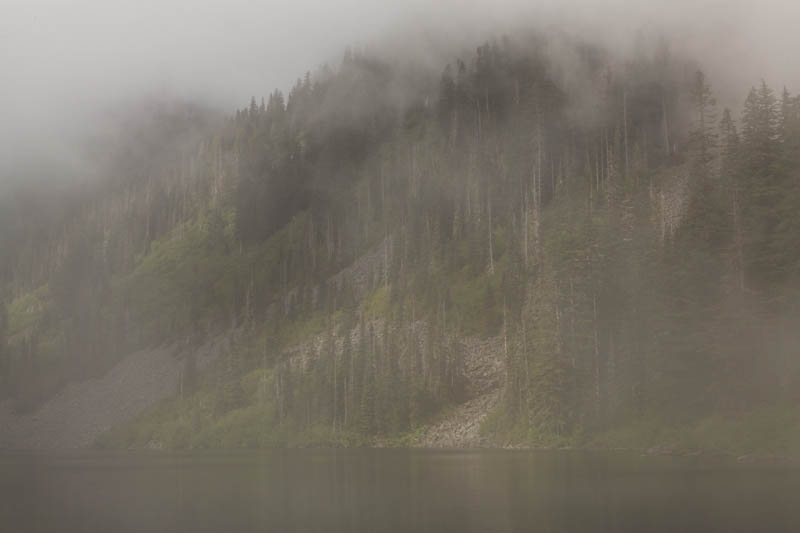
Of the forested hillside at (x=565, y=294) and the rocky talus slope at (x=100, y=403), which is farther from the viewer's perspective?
the rocky talus slope at (x=100, y=403)

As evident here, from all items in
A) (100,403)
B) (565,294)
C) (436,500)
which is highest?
(565,294)

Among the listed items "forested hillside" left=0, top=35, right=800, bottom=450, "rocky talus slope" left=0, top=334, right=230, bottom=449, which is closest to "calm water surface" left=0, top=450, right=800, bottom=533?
"forested hillside" left=0, top=35, right=800, bottom=450

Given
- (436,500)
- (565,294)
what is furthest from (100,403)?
(436,500)

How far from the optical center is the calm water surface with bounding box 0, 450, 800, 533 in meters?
30.2

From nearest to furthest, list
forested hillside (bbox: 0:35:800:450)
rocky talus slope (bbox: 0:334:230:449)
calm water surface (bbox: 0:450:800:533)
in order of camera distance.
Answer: calm water surface (bbox: 0:450:800:533) → forested hillside (bbox: 0:35:800:450) → rocky talus slope (bbox: 0:334:230:449)

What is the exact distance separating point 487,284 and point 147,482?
92328 mm

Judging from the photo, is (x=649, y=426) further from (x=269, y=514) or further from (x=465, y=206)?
(x=465, y=206)

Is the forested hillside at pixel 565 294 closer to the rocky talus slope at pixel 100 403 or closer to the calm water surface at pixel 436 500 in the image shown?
the rocky talus slope at pixel 100 403

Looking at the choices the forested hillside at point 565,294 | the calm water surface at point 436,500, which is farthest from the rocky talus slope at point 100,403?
the calm water surface at point 436,500

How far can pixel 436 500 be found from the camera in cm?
3838

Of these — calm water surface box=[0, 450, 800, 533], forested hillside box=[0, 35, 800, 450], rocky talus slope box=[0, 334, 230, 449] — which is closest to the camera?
calm water surface box=[0, 450, 800, 533]

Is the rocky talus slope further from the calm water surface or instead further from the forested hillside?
the calm water surface

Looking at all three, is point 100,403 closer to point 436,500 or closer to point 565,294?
point 565,294

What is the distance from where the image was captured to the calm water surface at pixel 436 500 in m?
30.2
